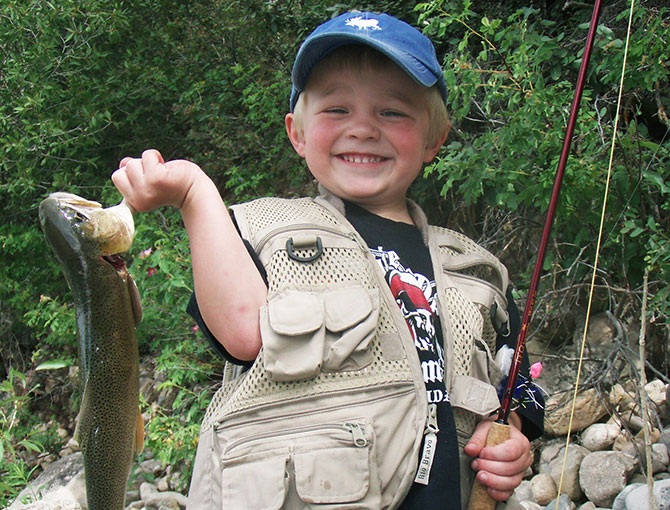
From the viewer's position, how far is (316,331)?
152 centimetres

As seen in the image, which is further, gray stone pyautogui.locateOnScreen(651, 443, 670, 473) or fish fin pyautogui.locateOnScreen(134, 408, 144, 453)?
gray stone pyautogui.locateOnScreen(651, 443, 670, 473)

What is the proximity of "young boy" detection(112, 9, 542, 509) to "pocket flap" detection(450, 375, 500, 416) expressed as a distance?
0.04 feet

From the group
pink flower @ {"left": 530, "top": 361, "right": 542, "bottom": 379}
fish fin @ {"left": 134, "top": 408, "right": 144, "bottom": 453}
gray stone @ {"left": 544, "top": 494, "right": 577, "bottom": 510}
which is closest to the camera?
fish fin @ {"left": 134, "top": 408, "right": 144, "bottom": 453}

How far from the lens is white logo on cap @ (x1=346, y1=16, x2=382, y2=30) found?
5.87ft

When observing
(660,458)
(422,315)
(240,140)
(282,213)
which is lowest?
(660,458)

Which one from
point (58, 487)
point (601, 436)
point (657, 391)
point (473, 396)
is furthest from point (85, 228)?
point (58, 487)

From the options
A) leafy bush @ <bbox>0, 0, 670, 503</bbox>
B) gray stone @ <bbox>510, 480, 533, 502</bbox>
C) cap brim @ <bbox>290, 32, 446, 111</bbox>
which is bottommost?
gray stone @ <bbox>510, 480, 533, 502</bbox>

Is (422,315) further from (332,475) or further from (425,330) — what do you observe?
(332,475)

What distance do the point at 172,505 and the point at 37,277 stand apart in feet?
9.37

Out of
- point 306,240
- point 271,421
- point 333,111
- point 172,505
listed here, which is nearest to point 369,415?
point 271,421

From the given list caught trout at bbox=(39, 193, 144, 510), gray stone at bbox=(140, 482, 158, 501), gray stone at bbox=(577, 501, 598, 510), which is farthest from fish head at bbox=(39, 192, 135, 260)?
gray stone at bbox=(140, 482, 158, 501)

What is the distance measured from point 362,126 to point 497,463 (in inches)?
36.7

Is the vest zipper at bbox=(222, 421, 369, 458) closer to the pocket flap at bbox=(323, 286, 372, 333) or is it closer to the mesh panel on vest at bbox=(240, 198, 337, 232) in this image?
the pocket flap at bbox=(323, 286, 372, 333)

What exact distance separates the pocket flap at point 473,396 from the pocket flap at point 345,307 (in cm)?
32
